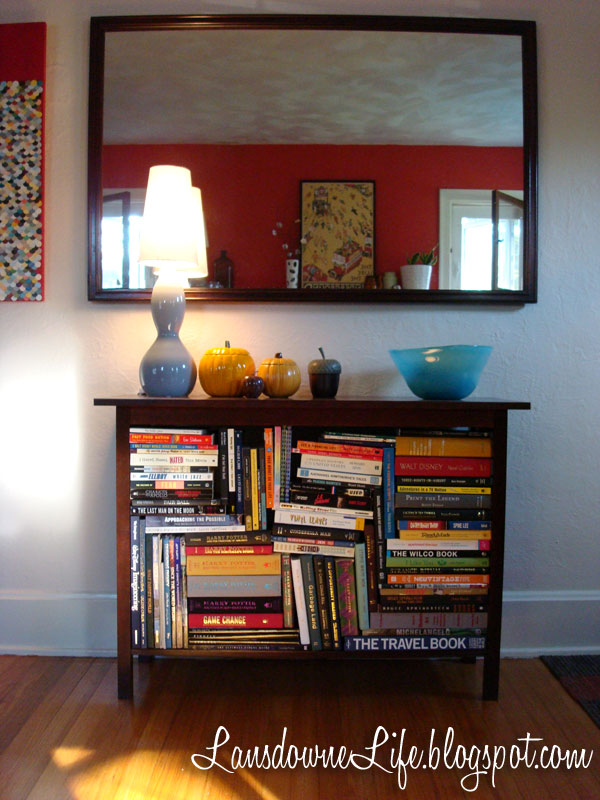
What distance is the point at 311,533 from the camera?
5.47 feet

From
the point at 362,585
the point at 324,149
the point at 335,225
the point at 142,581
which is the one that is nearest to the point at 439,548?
the point at 362,585

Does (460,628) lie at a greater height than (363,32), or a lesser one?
lesser

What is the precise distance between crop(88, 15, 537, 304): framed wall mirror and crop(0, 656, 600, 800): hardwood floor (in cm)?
119

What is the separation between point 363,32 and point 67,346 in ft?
4.56

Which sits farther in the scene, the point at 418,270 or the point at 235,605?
the point at 418,270

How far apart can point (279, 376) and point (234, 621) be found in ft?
2.28

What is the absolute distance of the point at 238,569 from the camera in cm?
167

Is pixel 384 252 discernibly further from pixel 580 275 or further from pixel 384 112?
pixel 580 275

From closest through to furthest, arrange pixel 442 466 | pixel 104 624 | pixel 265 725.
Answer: pixel 265 725 → pixel 442 466 → pixel 104 624

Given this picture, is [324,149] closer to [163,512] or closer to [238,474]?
[238,474]

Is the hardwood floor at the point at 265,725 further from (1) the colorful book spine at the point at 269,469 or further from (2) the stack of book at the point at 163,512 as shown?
(1) the colorful book spine at the point at 269,469

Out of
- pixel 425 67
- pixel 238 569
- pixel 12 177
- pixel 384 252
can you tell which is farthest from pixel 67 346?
pixel 425 67

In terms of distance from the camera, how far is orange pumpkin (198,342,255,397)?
1.70 m

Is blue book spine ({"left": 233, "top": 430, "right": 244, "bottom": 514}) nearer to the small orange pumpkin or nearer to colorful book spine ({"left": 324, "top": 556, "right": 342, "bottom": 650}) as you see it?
the small orange pumpkin
